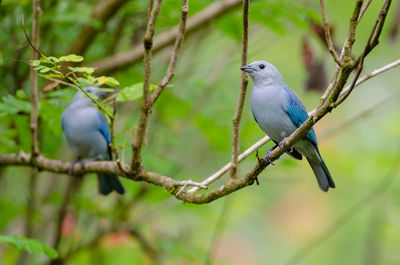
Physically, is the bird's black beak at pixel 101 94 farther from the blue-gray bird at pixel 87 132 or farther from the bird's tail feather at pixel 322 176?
the bird's tail feather at pixel 322 176

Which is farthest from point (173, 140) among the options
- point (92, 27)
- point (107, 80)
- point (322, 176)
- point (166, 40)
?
point (107, 80)

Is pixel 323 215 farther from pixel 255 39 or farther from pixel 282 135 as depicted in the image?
pixel 282 135

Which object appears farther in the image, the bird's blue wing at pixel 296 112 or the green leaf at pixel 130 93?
the bird's blue wing at pixel 296 112

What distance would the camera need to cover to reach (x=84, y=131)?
18.6 ft

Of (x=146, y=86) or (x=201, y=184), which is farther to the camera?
(x=201, y=184)

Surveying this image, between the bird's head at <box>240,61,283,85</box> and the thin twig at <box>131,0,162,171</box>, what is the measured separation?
127 centimetres

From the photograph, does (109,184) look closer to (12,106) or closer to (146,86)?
(12,106)

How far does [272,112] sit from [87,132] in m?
2.50

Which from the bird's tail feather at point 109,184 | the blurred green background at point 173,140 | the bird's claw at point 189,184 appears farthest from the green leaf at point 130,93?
the bird's tail feather at point 109,184

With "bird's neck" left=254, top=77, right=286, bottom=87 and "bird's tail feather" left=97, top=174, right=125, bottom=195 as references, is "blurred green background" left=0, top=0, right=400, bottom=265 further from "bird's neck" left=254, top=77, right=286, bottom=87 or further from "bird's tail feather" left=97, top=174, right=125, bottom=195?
"bird's neck" left=254, top=77, right=286, bottom=87

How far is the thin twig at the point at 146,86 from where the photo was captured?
8.55 ft

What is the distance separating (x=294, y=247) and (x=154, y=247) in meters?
6.93

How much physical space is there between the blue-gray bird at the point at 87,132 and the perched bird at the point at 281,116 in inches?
75.5

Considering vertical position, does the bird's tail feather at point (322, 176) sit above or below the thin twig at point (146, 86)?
below
